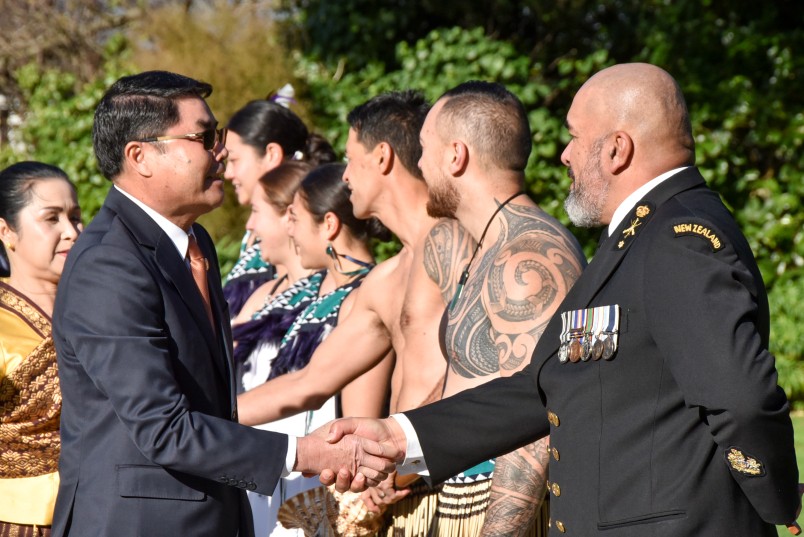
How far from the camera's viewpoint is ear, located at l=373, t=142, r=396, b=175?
4809 mm

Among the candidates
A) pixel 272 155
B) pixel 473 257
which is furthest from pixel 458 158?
pixel 272 155

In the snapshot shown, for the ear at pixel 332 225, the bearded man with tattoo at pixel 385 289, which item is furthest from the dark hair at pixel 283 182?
the bearded man with tattoo at pixel 385 289

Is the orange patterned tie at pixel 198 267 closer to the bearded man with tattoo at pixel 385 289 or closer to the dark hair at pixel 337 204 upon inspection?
the bearded man with tattoo at pixel 385 289

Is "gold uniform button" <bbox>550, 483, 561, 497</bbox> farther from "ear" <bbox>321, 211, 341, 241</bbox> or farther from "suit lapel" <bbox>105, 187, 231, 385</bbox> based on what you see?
"ear" <bbox>321, 211, 341, 241</bbox>

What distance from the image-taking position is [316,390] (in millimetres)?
4828

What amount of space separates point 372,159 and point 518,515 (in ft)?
6.35

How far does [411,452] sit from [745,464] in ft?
4.10

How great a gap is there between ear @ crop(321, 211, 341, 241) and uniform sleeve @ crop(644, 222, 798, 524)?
124 inches

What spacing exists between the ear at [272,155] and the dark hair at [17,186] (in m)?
2.76

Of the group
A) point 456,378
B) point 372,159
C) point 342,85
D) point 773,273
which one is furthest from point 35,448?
point 773,273

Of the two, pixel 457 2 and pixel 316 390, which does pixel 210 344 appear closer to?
pixel 316 390

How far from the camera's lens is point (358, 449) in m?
3.49

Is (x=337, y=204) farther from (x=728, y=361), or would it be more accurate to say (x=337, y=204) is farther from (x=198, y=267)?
(x=728, y=361)

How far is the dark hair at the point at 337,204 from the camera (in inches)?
220
